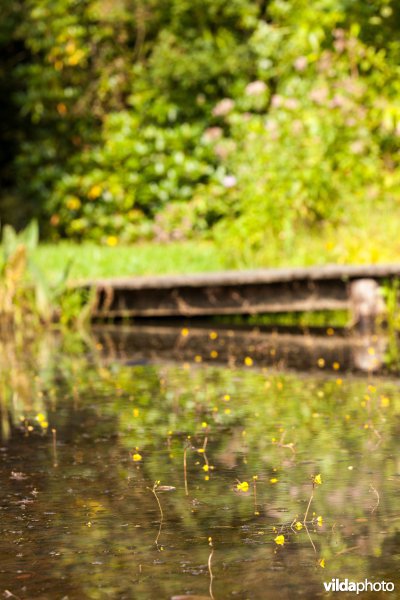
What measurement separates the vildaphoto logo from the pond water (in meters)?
0.03

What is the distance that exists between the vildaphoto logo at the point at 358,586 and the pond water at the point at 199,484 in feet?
0.10

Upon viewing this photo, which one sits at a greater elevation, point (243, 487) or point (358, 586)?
point (243, 487)

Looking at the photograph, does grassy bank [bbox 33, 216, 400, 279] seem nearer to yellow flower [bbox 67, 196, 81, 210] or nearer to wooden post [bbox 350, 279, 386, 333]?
wooden post [bbox 350, 279, 386, 333]

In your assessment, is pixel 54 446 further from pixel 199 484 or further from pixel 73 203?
pixel 73 203

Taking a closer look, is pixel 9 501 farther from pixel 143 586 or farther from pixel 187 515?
pixel 143 586

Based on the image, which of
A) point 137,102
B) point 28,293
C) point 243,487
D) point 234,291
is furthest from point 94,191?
point 243,487

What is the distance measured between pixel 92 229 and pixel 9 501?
1453 centimetres

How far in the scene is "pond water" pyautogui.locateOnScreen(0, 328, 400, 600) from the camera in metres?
3.90

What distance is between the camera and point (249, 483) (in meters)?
5.08

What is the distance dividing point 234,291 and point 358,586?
321 inches

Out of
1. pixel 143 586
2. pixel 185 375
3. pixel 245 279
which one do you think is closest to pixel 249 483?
pixel 143 586

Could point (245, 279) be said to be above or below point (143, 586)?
above

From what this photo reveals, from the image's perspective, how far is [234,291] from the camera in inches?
465

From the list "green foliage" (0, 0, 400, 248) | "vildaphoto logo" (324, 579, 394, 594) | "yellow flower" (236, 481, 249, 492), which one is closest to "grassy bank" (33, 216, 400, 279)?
"green foliage" (0, 0, 400, 248)
